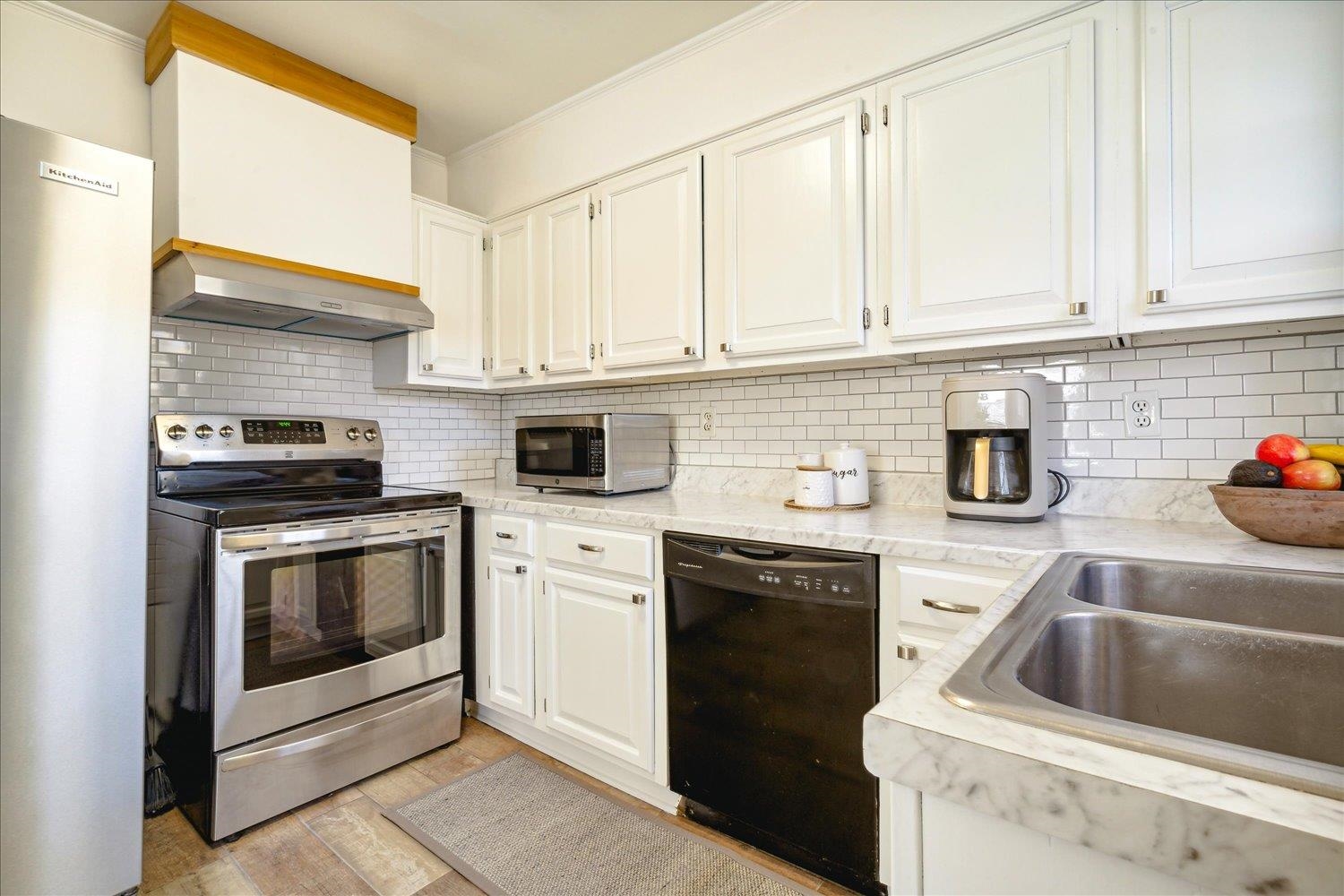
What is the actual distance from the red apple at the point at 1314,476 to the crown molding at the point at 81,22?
3736 mm

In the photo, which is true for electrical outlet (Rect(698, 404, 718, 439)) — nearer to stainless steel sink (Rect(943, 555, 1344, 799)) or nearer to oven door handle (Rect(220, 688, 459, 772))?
oven door handle (Rect(220, 688, 459, 772))

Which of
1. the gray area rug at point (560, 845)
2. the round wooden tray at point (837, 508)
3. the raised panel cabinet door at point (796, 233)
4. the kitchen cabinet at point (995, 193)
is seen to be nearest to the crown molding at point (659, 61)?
the raised panel cabinet door at point (796, 233)

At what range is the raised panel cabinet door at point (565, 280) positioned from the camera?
102 inches

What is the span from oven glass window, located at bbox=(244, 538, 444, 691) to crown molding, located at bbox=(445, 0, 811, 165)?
1.95 meters

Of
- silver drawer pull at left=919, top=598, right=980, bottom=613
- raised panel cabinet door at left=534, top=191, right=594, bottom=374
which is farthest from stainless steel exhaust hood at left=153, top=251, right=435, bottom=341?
silver drawer pull at left=919, top=598, right=980, bottom=613

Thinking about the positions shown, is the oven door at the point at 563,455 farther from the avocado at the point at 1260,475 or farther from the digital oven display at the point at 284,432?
the avocado at the point at 1260,475

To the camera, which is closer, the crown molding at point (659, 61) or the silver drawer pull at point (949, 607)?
the silver drawer pull at point (949, 607)

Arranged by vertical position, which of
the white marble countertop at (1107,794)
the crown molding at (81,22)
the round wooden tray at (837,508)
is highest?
the crown molding at (81,22)

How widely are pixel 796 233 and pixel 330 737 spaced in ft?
7.28

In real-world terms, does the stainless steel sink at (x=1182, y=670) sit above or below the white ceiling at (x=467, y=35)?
below

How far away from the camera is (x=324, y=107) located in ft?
8.13

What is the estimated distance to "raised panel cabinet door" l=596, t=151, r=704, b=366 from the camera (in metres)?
2.27

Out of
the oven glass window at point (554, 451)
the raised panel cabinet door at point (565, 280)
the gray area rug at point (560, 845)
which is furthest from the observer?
the raised panel cabinet door at point (565, 280)

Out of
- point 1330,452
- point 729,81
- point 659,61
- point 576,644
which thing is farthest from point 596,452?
point 1330,452
